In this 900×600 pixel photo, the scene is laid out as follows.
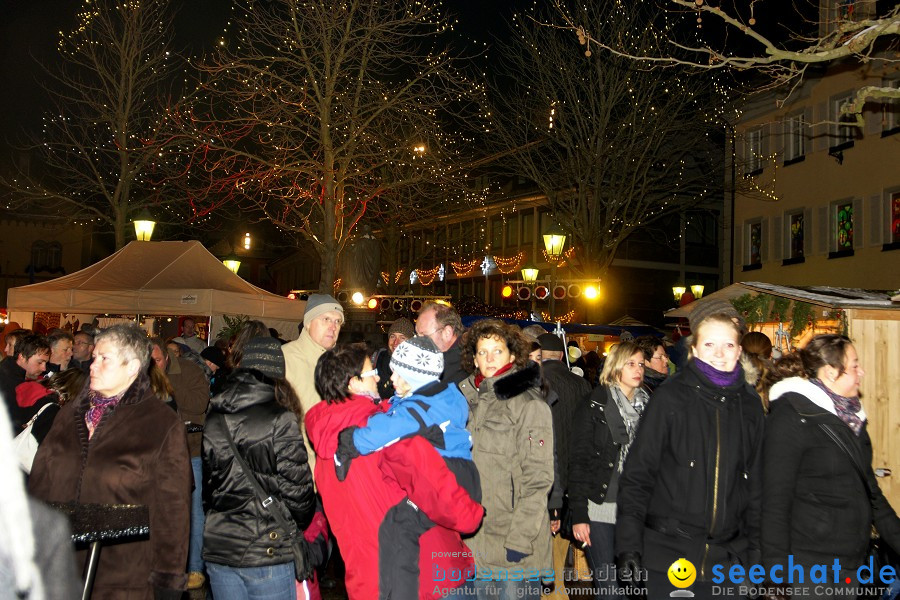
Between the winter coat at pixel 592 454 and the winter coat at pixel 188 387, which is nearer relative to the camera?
the winter coat at pixel 592 454

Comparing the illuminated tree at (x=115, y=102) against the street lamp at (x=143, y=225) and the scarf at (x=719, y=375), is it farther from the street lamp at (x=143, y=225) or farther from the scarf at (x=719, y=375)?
the scarf at (x=719, y=375)

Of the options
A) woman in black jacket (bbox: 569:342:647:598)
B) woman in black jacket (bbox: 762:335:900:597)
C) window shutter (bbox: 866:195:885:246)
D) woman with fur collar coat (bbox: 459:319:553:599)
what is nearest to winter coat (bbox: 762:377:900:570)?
woman in black jacket (bbox: 762:335:900:597)

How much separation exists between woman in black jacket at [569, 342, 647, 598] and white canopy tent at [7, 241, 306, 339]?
883cm

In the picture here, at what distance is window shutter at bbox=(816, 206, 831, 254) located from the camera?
25.6m

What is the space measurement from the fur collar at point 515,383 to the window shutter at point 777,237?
83.3 feet

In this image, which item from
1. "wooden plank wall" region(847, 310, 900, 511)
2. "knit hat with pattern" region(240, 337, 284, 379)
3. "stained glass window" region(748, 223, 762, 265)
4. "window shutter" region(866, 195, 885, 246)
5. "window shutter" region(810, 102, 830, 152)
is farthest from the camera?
"stained glass window" region(748, 223, 762, 265)

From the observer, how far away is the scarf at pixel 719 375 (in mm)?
3934

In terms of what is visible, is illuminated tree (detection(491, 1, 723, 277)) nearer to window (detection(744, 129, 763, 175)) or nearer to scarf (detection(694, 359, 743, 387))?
window (detection(744, 129, 763, 175))

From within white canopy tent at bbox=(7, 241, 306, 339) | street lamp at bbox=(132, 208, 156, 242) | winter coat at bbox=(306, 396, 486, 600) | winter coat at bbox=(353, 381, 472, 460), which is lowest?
winter coat at bbox=(306, 396, 486, 600)

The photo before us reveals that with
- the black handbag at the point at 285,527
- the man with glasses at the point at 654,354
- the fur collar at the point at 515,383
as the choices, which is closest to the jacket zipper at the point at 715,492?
the fur collar at the point at 515,383

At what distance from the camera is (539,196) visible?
127 feet

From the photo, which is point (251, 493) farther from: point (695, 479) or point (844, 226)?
point (844, 226)

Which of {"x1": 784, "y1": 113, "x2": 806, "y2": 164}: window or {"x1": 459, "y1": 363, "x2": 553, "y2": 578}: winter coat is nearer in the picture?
→ {"x1": 459, "y1": 363, "x2": 553, "y2": 578}: winter coat

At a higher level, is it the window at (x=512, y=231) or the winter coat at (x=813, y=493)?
the window at (x=512, y=231)
